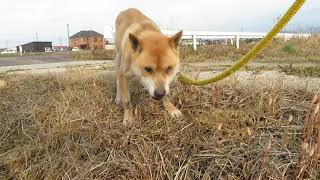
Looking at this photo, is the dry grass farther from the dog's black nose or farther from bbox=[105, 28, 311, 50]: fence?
bbox=[105, 28, 311, 50]: fence

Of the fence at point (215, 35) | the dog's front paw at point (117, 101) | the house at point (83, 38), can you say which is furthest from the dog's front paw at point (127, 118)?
the house at point (83, 38)

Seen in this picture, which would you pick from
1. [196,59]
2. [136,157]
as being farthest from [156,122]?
[196,59]

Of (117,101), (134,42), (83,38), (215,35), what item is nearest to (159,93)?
(134,42)

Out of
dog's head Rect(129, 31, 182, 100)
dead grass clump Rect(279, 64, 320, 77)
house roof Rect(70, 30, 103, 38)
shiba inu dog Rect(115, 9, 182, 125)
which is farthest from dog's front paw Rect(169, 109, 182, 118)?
house roof Rect(70, 30, 103, 38)

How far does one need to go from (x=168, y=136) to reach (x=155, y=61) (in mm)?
784

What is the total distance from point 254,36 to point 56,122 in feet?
51.5

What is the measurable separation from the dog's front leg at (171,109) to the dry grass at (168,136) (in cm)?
8

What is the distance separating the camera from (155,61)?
3.69 metres

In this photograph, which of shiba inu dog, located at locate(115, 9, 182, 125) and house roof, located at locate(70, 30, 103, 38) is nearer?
shiba inu dog, located at locate(115, 9, 182, 125)

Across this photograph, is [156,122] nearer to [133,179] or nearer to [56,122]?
[133,179]

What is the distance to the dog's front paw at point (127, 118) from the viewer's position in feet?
12.0

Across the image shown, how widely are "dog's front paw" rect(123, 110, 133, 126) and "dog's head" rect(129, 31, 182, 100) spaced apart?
343 millimetres

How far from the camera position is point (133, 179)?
2957mm

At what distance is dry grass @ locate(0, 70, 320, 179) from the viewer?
290 cm
